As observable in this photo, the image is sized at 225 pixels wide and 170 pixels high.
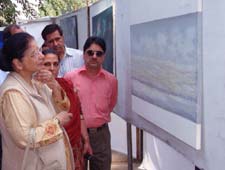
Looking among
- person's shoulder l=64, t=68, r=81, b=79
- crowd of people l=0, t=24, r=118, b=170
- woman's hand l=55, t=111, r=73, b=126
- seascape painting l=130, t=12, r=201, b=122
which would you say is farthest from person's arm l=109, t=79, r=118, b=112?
woman's hand l=55, t=111, r=73, b=126

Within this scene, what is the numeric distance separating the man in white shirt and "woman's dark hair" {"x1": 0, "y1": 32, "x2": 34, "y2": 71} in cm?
136

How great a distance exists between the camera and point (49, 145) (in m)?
2.46

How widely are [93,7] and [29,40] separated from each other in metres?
3.10

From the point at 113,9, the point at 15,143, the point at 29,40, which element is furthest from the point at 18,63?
the point at 113,9

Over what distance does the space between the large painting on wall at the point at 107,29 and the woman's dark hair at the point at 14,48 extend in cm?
210

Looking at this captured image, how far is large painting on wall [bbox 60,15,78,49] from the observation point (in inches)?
278

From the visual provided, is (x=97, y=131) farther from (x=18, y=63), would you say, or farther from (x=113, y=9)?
(x=18, y=63)

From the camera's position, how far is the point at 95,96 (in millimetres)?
3850

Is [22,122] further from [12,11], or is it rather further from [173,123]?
[12,11]

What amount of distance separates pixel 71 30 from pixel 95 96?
376 centimetres

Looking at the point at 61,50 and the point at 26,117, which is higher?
the point at 61,50

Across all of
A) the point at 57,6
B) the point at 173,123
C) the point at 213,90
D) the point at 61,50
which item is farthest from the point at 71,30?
the point at 57,6

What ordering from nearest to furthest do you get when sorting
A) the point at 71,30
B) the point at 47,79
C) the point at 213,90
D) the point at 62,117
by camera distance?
the point at 213,90 < the point at 62,117 < the point at 47,79 < the point at 71,30

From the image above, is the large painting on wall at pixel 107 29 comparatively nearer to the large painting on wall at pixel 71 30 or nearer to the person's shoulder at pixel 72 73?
the person's shoulder at pixel 72 73
